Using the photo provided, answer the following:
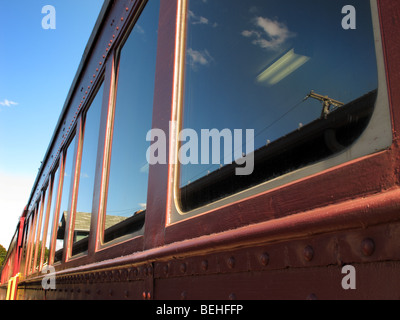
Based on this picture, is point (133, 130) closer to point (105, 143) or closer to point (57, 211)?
point (105, 143)

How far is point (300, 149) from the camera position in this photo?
79 cm

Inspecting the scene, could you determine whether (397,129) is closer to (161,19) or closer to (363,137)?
(363,137)

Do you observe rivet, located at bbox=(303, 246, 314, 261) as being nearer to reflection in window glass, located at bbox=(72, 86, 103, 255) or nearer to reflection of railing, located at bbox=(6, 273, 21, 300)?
reflection in window glass, located at bbox=(72, 86, 103, 255)

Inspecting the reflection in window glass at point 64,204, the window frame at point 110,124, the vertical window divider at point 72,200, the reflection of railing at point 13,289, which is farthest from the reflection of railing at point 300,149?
the reflection of railing at point 13,289

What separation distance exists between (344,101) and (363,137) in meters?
0.10

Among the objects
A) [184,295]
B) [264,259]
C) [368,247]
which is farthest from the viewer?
[184,295]

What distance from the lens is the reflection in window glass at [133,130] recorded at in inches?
65.7

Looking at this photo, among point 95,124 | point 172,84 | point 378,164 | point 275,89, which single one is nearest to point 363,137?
point 378,164

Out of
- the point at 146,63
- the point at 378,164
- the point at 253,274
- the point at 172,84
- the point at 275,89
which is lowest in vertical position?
the point at 253,274

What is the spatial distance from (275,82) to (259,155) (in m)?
0.18

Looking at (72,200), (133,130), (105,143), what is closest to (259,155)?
(133,130)

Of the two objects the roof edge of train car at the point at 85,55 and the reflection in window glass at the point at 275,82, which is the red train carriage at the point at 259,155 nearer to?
the reflection in window glass at the point at 275,82

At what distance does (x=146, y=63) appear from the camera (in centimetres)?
181

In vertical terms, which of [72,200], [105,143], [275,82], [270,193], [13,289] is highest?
[105,143]
